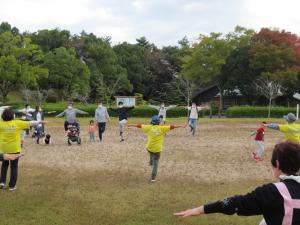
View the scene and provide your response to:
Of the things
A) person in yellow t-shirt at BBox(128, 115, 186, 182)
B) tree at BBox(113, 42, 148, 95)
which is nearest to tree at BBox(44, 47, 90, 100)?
tree at BBox(113, 42, 148, 95)

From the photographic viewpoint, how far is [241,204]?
305 centimetres

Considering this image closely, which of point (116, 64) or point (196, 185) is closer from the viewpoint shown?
point (196, 185)

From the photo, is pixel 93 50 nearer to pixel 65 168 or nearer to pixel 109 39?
pixel 109 39

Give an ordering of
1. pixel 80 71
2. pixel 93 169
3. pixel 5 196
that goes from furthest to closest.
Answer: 1. pixel 80 71
2. pixel 93 169
3. pixel 5 196

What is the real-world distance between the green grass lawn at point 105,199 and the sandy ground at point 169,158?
90 cm

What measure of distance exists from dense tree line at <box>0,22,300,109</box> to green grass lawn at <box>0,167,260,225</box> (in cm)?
3802

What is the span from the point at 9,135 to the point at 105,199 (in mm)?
2686

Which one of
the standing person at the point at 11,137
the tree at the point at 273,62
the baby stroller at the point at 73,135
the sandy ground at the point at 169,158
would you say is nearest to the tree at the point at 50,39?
the tree at the point at 273,62

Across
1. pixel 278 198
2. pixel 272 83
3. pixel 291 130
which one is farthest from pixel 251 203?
pixel 272 83

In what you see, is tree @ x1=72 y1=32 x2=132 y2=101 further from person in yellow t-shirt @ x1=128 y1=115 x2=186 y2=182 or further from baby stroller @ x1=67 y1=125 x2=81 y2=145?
person in yellow t-shirt @ x1=128 y1=115 x2=186 y2=182

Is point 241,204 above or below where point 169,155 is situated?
above

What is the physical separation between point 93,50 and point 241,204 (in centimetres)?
6134

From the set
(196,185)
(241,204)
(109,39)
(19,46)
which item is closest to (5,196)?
(196,185)

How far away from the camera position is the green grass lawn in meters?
7.50
